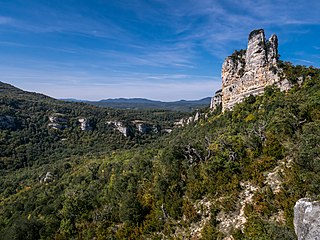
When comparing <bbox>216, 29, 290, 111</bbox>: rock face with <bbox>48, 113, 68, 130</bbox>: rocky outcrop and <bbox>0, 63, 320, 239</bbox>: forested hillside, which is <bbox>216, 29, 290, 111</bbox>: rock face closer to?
<bbox>0, 63, 320, 239</bbox>: forested hillside

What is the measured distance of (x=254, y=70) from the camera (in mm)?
48281

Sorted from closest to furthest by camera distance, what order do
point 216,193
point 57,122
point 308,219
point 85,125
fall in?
point 308,219 < point 216,193 < point 85,125 < point 57,122

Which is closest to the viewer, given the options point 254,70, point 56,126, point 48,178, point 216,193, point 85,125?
point 216,193

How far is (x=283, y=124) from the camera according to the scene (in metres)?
22.4

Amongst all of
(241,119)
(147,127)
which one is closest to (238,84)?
(241,119)

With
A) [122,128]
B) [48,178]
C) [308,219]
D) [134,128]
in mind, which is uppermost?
[308,219]

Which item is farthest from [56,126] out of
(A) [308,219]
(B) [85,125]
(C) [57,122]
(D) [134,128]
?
(A) [308,219]

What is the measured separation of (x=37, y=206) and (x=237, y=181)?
40.2m

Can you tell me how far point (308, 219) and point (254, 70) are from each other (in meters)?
43.1

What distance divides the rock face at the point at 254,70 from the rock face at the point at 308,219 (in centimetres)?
3531

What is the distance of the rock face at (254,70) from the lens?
45.6 meters

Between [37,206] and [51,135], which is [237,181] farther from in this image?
[51,135]

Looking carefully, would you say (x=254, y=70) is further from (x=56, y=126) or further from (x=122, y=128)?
(x=56, y=126)

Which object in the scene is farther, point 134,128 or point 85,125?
point 134,128
